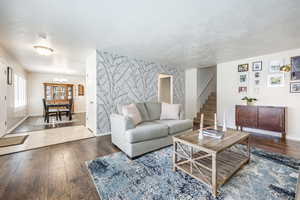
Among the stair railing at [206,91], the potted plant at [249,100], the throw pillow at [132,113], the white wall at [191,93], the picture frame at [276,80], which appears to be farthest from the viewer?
the stair railing at [206,91]

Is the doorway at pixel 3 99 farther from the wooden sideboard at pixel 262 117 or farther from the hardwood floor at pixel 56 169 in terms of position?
the wooden sideboard at pixel 262 117

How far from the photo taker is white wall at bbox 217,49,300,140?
325 cm

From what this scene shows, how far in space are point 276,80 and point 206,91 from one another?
2638 millimetres

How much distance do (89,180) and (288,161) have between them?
3.03 metres

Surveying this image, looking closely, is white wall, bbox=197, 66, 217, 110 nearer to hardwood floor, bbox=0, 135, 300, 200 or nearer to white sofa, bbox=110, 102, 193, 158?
hardwood floor, bbox=0, 135, 300, 200

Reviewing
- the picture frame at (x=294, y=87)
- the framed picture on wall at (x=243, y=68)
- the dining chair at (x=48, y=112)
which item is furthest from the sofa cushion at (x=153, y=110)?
the dining chair at (x=48, y=112)

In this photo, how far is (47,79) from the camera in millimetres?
7090

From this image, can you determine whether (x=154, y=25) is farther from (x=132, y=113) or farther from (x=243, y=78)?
(x=243, y=78)

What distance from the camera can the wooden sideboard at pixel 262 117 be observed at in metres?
3.10

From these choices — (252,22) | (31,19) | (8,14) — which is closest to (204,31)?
(252,22)

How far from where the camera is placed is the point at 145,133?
231cm

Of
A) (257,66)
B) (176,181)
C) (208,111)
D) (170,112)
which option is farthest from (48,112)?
(257,66)

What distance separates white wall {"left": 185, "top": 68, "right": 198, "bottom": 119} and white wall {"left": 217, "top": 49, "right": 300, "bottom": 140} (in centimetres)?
104

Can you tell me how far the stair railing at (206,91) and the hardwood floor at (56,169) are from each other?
2.84m
